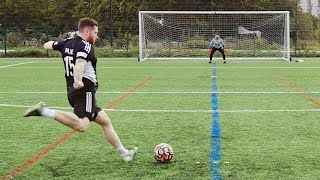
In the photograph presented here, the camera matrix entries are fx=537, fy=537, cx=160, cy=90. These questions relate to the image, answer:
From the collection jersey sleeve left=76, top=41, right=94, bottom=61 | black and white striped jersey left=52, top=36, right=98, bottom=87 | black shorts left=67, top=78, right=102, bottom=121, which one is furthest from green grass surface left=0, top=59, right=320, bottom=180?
jersey sleeve left=76, top=41, right=94, bottom=61

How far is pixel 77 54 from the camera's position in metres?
5.94

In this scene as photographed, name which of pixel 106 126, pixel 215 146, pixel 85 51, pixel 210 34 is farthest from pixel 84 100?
pixel 210 34

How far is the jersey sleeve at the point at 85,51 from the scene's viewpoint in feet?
19.4

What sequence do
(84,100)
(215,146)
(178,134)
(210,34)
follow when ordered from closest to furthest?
1. (84,100)
2. (215,146)
3. (178,134)
4. (210,34)

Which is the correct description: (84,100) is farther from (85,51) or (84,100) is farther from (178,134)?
(178,134)

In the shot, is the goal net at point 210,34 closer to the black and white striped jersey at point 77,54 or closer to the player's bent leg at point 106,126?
the player's bent leg at point 106,126

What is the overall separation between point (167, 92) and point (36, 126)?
5783 millimetres

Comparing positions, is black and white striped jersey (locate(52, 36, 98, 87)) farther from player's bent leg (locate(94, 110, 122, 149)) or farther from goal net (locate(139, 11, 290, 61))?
goal net (locate(139, 11, 290, 61))

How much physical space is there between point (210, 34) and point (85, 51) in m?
26.8

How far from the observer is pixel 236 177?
5.62m

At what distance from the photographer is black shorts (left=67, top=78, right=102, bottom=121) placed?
20.0 ft

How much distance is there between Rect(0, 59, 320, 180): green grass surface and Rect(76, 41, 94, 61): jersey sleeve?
1263 millimetres

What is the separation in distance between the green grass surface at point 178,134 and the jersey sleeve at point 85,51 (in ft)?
4.14

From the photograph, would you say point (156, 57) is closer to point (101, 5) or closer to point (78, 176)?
point (101, 5)
